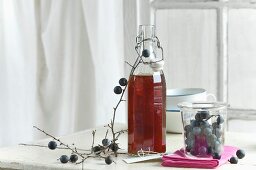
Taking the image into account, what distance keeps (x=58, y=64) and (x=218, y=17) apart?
583mm

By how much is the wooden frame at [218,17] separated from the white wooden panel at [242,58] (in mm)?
18

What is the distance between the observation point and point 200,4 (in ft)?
7.88

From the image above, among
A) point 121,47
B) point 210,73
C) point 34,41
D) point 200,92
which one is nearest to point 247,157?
point 200,92

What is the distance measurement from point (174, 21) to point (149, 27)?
2.76 feet

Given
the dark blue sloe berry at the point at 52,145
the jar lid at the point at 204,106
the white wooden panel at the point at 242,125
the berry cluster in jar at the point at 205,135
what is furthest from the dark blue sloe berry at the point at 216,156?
the white wooden panel at the point at 242,125

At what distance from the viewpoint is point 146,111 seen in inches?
Result: 65.1

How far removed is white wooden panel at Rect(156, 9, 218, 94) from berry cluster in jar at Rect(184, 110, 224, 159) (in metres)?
0.80

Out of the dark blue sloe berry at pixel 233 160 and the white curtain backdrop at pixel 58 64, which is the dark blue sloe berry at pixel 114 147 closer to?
the dark blue sloe berry at pixel 233 160

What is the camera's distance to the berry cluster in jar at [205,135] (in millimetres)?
1583

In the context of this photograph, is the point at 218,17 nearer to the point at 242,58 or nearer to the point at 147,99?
the point at 242,58

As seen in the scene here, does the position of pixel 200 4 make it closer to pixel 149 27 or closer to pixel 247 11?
pixel 247 11

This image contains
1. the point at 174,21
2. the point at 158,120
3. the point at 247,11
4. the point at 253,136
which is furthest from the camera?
the point at 174,21

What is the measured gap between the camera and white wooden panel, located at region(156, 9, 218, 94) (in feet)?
7.88

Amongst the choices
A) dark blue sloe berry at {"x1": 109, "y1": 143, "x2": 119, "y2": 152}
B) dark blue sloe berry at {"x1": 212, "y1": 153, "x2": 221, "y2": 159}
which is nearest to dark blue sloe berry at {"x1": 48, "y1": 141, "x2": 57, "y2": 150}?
dark blue sloe berry at {"x1": 109, "y1": 143, "x2": 119, "y2": 152}
